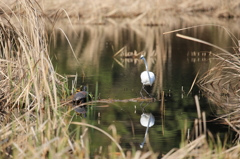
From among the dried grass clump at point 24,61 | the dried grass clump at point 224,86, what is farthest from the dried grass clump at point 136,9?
the dried grass clump at point 24,61

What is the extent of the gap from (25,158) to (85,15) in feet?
75.5

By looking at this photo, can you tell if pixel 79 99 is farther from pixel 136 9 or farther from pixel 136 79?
pixel 136 9

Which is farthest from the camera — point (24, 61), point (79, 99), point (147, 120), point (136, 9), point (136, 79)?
point (136, 9)

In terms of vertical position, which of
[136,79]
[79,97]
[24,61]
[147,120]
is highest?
[24,61]

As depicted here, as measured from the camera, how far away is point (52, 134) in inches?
204

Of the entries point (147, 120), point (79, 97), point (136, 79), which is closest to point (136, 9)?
point (136, 79)

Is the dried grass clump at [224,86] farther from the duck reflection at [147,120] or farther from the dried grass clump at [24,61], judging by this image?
the dried grass clump at [24,61]

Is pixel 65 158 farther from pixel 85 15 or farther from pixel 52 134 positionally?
pixel 85 15

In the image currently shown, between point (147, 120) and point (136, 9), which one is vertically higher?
point (136, 9)

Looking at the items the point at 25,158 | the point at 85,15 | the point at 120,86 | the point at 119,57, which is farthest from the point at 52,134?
the point at 85,15

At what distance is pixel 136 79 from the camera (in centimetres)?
1097

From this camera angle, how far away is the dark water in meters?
6.40

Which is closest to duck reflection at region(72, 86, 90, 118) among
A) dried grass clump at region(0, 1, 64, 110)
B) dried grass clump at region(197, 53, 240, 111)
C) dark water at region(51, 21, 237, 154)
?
dark water at region(51, 21, 237, 154)

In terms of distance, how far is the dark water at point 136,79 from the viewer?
640 centimetres
